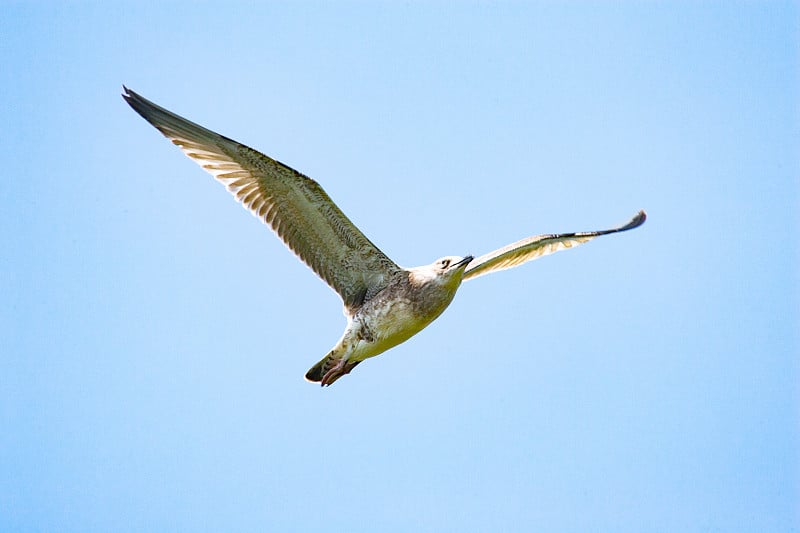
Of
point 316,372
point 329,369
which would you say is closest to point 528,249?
point 329,369

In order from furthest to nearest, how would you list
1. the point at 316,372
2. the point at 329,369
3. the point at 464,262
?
the point at 316,372 → the point at 329,369 → the point at 464,262

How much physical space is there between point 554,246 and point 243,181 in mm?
3443

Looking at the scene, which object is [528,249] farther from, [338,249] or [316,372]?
[316,372]

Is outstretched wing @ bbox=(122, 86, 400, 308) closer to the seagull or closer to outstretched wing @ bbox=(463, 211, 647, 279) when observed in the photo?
the seagull

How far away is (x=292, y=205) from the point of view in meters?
9.48

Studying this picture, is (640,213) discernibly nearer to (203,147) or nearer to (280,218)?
(280,218)

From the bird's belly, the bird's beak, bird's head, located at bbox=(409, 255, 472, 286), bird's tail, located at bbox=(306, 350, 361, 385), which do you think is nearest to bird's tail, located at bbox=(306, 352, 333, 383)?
bird's tail, located at bbox=(306, 350, 361, 385)

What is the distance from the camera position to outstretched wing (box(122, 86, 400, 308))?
9234 mm

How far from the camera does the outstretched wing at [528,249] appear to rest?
9.44 metres

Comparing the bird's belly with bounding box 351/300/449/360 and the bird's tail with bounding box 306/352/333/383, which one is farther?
the bird's tail with bounding box 306/352/333/383

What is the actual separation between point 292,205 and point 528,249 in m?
2.58

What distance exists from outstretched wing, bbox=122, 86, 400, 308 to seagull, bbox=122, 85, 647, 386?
0.03ft

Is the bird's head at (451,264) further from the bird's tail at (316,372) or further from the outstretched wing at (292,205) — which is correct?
the bird's tail at (316,372)

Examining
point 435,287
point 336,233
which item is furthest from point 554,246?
point 336,233
